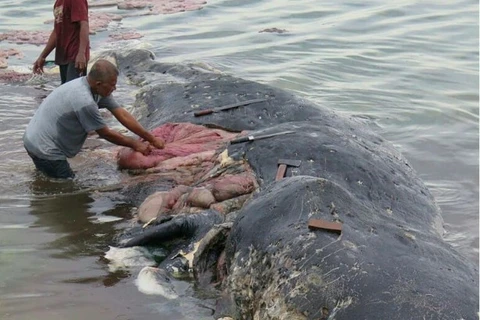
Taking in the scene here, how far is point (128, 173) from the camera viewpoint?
29.4 ft

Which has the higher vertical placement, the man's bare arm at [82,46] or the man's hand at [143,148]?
the man's bare arm at [82,46]

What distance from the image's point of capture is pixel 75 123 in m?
8.80

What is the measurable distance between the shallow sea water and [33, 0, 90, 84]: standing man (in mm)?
945

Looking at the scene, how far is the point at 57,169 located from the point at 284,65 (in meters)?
7.65

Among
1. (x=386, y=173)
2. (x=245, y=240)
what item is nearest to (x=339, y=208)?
(x=245, y=240)

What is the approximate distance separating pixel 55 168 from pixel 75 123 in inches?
21.6

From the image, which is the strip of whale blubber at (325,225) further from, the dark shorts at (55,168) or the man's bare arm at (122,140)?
the dark shorts at (55,168)

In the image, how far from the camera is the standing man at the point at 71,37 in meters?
11.5

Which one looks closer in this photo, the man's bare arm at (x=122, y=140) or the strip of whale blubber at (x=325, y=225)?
the strip of whale blubber at (x=325, y=225)

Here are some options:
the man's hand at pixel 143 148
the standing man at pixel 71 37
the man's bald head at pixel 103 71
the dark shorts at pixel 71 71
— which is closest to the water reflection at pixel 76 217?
the man's hand at pixel 143 148

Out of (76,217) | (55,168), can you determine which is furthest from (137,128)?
(76,217)

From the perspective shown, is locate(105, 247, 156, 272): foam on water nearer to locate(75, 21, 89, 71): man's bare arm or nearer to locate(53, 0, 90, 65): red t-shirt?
locate(75, 21, 89, 71): man's bare arm

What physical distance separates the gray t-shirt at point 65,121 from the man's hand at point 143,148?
1.42ft

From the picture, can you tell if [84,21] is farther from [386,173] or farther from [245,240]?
[245,240]
